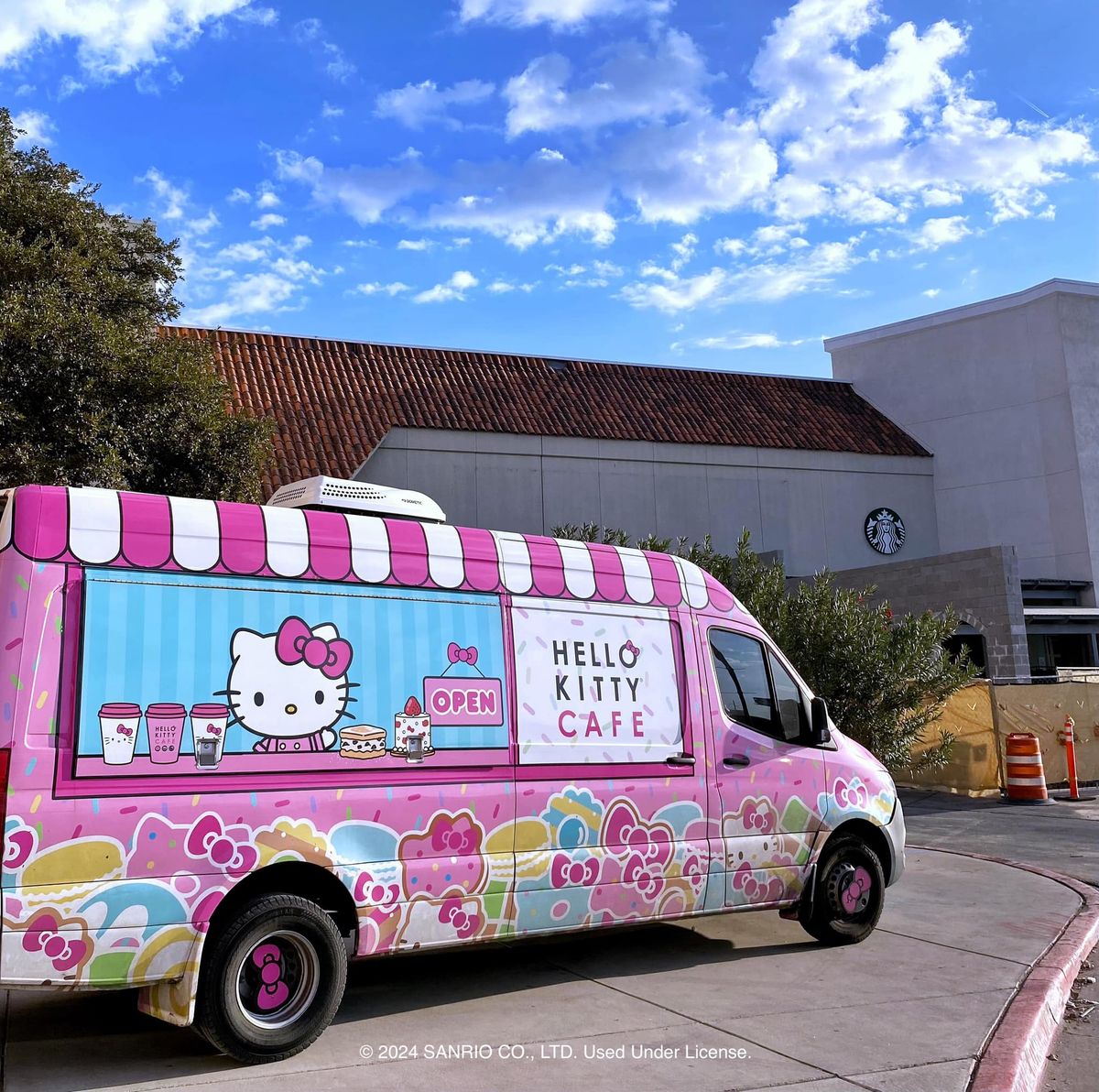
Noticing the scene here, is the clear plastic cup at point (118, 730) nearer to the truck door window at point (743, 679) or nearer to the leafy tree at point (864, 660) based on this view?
the truck door window at point (743, 679)

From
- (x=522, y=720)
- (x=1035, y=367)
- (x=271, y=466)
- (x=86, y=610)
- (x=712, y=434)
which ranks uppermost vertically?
(x=1035, y=367)

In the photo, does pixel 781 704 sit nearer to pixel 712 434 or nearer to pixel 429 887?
pixel 429 887

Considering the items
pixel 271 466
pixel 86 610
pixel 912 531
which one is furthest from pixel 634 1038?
pixel 912 531

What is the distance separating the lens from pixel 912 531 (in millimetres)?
33156

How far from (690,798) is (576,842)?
909 mm

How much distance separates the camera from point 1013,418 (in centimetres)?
3300

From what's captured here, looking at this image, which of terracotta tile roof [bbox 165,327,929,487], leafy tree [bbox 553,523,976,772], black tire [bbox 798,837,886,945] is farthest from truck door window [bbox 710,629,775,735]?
terracotta tile roof [bbox 165,327,929,487]

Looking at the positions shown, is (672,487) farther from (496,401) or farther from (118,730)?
(118,730)

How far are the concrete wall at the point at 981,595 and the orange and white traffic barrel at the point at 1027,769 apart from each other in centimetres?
508

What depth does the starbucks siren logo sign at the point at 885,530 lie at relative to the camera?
32.0m

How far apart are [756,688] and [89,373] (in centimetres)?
898

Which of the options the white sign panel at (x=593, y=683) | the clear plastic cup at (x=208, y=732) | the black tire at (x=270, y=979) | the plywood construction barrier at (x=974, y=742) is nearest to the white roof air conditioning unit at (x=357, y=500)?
the white sign panel at (x=593, y=683)

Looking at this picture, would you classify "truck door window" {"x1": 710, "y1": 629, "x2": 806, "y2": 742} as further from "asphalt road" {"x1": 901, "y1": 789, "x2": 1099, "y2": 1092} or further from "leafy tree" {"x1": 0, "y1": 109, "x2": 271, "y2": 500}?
"leafy tree" {"x1": 0, "y1": 109, "x2": 271, "y2": 500}

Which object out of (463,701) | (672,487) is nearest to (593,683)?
(463,701)
